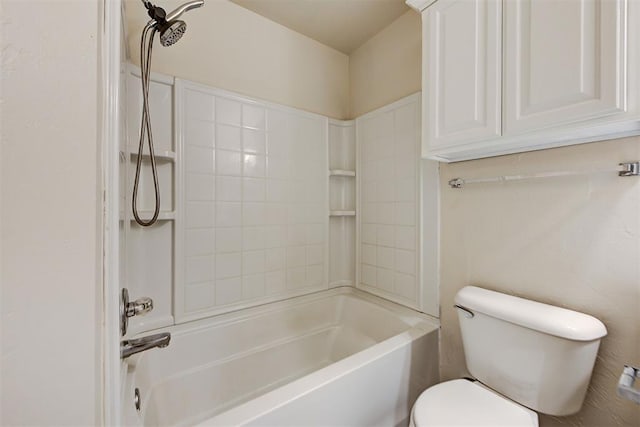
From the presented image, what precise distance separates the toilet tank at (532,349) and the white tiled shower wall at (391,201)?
0.49 meters

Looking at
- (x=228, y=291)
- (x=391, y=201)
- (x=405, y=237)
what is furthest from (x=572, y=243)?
(x=228, y=291)

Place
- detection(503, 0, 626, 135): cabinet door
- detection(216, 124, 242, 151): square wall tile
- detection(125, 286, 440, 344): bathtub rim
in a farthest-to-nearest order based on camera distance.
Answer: detection(216, 124, 242, 151): square wall tile → detection(125, 286, 440, 344): bathtub rim → detection(503, 0, 626, 135): cabinet door

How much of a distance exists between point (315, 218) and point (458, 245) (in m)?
0.99

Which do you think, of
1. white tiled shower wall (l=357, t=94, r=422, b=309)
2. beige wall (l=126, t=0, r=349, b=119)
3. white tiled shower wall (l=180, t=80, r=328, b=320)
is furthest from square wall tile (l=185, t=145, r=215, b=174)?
white tiled shower wall (l=357, t=94, r=422, b=309)

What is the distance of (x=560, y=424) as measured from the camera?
1064 mm

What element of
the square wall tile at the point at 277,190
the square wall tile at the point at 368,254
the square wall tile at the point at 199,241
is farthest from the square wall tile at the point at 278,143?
the square wall tile at the point at 368,254

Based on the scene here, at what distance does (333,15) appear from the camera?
175cm

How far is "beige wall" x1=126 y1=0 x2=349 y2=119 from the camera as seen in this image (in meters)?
1.45

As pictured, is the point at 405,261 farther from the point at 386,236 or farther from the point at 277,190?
the point at 277,190

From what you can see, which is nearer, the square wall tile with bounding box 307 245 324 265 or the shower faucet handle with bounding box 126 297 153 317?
the shower faucet handle with bounding box 126 297 153 317

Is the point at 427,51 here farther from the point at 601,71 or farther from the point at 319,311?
the point at 319,311

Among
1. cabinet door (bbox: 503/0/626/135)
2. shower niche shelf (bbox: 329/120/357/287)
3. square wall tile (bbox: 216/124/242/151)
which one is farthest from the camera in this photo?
shower niche shelf (bbox: 329/120/357/287)

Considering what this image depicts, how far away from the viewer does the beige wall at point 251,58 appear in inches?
57.1

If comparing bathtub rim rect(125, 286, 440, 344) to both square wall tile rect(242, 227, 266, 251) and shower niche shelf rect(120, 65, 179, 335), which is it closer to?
shower niche shelf rect(120, 65, 179, 335)
